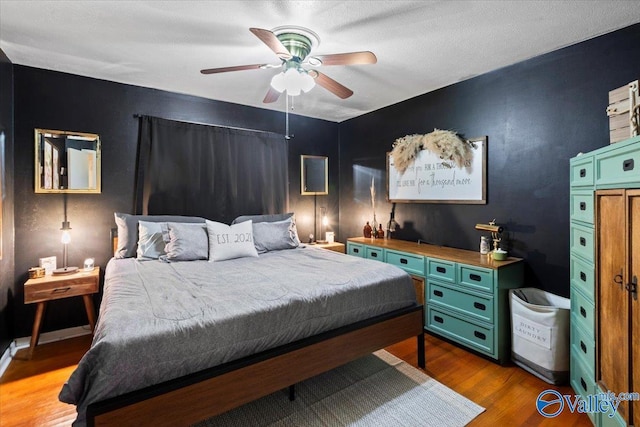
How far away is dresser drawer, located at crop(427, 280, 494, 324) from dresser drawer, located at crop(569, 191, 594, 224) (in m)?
0.89

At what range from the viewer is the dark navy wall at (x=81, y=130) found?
277cm

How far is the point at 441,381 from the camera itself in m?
2.22

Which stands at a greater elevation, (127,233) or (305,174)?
(305,174)

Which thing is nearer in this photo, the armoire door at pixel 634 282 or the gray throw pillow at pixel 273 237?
the armoire door at pixel 634 282

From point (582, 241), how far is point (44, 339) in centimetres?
445

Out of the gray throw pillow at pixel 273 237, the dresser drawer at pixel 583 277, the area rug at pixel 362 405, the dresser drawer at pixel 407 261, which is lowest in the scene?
the area rug at pixel 362 405

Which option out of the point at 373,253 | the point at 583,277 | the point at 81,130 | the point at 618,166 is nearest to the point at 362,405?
the point at 583,277

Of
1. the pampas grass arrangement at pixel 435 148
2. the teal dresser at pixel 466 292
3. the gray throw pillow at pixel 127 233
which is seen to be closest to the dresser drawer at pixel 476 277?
the teal dresser at pixel 466 292

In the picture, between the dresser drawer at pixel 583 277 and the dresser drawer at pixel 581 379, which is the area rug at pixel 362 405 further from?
the dresser drawer at pixel 583 277

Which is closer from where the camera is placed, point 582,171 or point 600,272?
point 600,272

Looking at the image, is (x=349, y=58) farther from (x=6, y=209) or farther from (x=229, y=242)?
(x=6, y=209)

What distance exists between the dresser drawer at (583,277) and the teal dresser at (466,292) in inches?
18.9

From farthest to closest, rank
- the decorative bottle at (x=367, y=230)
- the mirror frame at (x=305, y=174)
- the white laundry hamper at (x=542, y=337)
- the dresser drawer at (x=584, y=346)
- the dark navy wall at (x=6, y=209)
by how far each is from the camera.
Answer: the mirror frame at (x=305, y=174) < the decorative bottle at (x=367, y=230) < the dark navy wall at (x=6, y=209) < the white laundry hamper at (x=542, y=337) < the dresser drawer at (x=584, y=346)

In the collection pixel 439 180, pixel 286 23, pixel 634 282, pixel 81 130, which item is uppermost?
pixel 286 23
